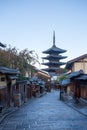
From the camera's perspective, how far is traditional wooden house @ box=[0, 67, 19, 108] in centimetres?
2260

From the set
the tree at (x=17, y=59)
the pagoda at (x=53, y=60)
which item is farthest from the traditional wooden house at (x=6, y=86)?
the pagoda at (x=53, y=60)

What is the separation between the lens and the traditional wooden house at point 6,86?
74.1ft

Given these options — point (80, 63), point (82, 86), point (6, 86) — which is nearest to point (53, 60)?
point (80, 63)

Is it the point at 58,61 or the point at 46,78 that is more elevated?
the point at 58,61

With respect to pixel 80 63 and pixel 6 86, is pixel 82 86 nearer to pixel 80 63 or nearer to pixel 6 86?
pixel 80 63

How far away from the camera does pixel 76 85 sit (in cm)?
3562

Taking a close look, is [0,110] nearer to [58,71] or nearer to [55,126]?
[55,126]

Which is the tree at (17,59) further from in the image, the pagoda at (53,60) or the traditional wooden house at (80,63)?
the pagoda at (53,60)

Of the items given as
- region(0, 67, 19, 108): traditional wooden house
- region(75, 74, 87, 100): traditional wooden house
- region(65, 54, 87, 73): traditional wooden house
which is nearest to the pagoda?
region(65, 54, 87, 73): traditional wooden house

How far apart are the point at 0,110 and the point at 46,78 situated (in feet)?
202

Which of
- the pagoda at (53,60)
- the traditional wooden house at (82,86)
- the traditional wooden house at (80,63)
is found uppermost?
the pagoda at (53,60)

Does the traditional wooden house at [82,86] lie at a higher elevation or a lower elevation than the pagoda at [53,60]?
lower

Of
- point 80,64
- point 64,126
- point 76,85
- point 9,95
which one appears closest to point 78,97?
point 76,85

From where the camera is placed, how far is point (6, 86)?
25.0 m
